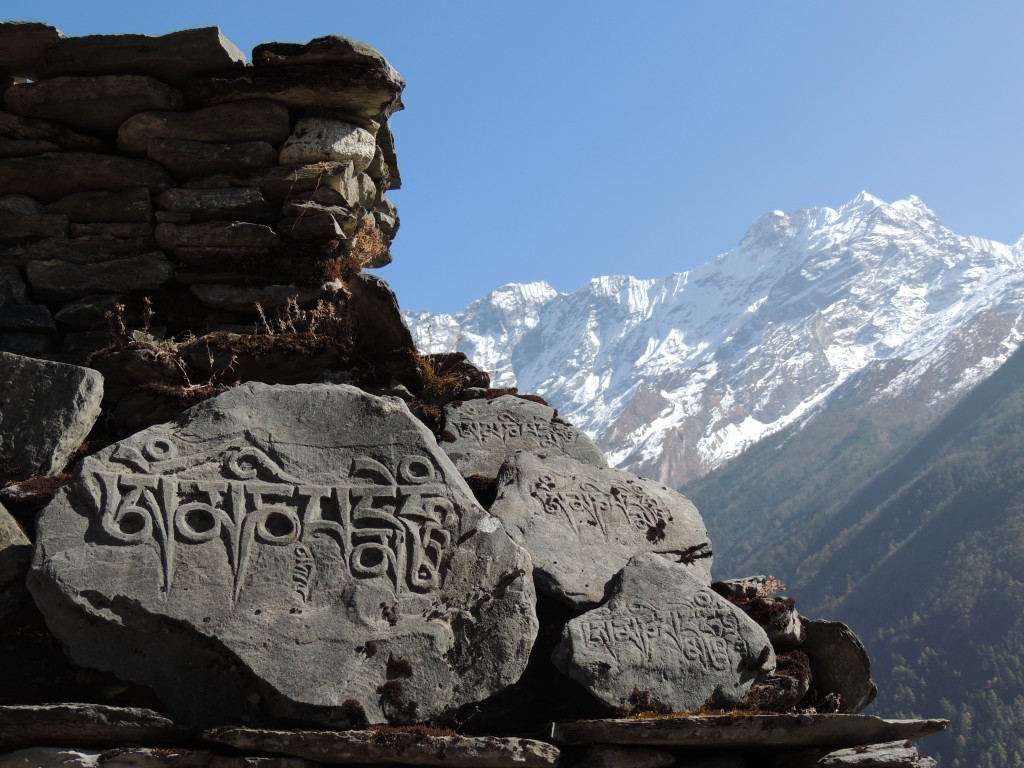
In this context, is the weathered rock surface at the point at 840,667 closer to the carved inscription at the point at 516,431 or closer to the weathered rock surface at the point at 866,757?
the weathered rock surface at the point at 866,757

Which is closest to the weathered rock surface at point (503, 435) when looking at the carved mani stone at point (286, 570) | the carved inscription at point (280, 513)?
the carved mani stone at point (286, 570)

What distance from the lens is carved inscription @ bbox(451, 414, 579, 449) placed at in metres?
9.98

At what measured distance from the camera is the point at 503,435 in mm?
10086

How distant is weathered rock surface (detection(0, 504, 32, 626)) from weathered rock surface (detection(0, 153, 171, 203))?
175 inches

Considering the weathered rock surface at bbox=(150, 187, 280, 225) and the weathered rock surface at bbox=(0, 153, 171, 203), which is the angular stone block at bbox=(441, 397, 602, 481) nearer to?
the weathered rock surface at bbox=(150, 187, 280, 225)

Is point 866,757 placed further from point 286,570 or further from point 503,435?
point 503,435

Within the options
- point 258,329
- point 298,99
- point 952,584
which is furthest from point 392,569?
point 952,584

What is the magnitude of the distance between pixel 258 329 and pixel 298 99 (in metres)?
2.44

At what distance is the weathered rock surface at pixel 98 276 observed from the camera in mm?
10312

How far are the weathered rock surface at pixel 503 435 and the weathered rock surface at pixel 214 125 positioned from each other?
332cm

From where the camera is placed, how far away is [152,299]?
10398mm

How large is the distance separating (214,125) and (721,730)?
742 centimetres

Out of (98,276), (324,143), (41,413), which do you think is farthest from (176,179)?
(41,413)

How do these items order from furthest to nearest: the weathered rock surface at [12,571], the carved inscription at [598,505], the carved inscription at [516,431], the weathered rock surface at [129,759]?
the carved inscription at [516,431] → the carved inscription at [598,505] → the weathered rock surface at [12,571] → the weathered rock surface at [129,759]
